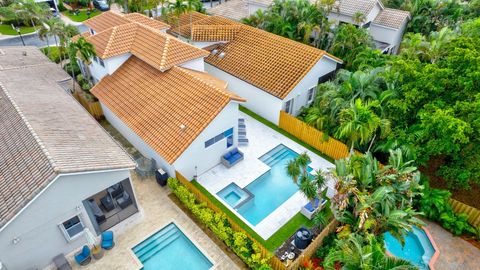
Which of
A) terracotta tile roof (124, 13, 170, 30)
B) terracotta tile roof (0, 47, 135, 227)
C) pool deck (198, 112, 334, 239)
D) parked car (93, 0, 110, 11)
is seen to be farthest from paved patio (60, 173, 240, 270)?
parked car (93, 0, 110, 11)

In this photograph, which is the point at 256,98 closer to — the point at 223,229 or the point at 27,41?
the point at 223,229

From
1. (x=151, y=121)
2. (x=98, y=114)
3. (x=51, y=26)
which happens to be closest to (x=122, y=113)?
(x=151, y=121)

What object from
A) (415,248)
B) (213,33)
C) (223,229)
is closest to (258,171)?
(223,229)

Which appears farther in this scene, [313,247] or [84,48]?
[84,48]

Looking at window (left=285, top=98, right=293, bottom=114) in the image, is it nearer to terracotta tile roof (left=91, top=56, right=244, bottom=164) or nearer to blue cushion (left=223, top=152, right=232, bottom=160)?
terracotta tile roof (left=91, top=56, right=244, bottom=164)

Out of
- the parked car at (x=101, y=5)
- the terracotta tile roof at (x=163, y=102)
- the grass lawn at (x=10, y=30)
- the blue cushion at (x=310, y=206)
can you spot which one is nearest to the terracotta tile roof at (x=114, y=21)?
the terracotta tile roof at (x=163, y=102)

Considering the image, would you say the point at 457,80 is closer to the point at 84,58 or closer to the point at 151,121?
the point at 151,121

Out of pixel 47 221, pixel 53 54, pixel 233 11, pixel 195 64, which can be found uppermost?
pixel 233 11
